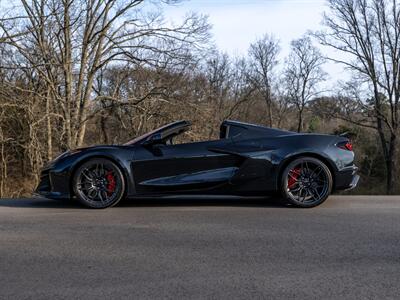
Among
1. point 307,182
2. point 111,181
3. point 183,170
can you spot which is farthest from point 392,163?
point 111,181

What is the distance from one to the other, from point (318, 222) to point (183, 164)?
2.05 m

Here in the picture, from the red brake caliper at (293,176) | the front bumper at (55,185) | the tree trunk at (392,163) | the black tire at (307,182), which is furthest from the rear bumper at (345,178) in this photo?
the tree trunk at (392,163)

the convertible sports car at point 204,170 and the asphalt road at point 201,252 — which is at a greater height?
the convertible sports car at point 204,170

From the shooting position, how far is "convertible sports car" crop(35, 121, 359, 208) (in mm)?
7195

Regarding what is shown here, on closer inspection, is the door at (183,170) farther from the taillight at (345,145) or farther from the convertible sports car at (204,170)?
the taillight at (345,145)

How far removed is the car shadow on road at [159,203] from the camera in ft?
25.4

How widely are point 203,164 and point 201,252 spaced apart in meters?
2.39

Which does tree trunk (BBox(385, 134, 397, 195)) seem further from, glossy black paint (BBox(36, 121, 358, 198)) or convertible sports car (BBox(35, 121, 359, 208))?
glossy black paint (BBox(36, 121, 358, 198))

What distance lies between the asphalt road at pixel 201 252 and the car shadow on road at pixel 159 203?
232 millimetres

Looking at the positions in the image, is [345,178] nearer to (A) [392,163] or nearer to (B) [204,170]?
(B) [204,170]

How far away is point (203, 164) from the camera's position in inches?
284

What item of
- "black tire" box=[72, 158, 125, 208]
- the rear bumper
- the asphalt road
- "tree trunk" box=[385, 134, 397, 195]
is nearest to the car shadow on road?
the asphalt road

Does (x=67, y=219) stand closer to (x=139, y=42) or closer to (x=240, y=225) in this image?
(x=240, y=225)

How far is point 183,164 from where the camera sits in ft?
23.6
